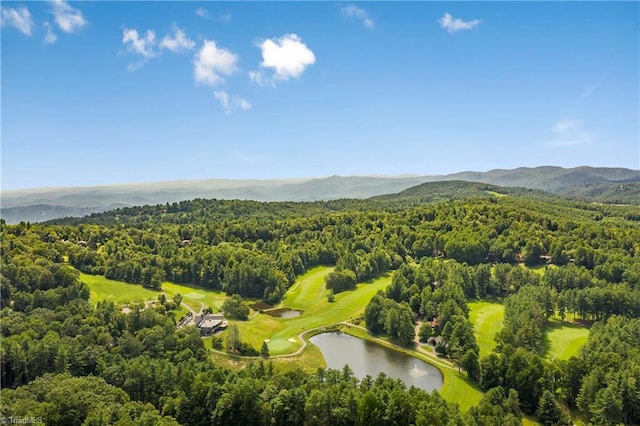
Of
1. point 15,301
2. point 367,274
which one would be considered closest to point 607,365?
point 367,274

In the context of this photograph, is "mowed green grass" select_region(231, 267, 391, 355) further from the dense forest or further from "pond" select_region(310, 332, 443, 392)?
"pond" select_region(310, 332, 443, 392)

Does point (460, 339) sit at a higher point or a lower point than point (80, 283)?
lower

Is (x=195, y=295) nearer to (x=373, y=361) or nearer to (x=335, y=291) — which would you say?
(x=335, y=291)

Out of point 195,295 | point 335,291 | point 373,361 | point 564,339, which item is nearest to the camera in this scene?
point 373,361

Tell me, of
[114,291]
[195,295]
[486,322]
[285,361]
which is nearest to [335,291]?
[195,295]

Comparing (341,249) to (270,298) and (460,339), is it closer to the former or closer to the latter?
(270,298)

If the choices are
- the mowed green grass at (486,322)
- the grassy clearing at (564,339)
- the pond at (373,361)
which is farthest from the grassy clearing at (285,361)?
the grassy clearing at (564,339)
